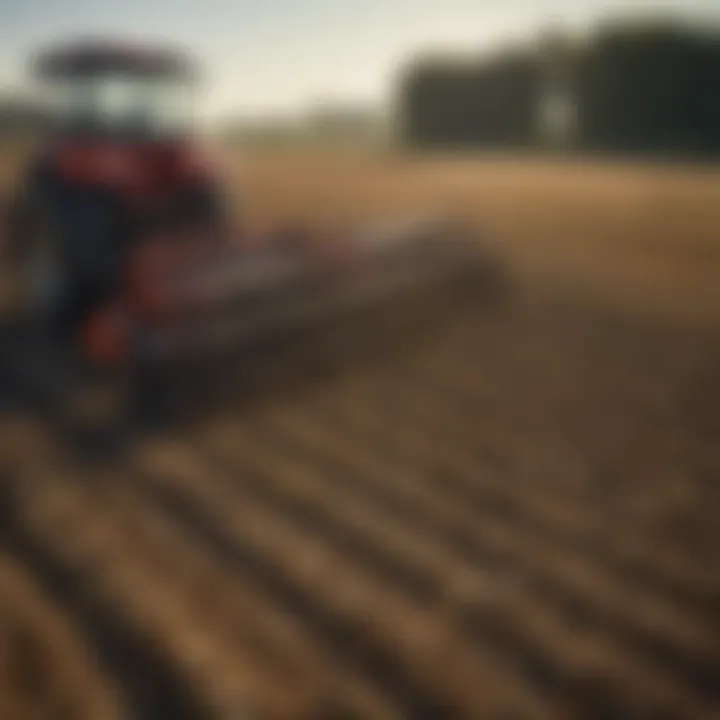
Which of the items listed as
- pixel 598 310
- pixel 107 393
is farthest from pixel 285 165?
pixel 107 393

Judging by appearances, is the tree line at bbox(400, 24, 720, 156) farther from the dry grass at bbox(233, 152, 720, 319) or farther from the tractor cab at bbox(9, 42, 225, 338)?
the tractor cab at bbox(9, 42, 225, 338)

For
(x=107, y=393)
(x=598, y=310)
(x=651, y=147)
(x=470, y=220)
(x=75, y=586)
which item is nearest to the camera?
(x=75, y=586)

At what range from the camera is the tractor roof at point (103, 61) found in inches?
161

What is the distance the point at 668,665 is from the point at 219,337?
2.12 meters

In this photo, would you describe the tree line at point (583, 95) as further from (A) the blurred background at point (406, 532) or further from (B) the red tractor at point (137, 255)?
(B) the red tractor at point (137, 255)

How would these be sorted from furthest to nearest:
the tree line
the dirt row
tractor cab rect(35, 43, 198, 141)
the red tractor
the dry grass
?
the tree line
the dry grass
tractor cab rect(35, 43, 198, 141)
the red tractor
the dirt row

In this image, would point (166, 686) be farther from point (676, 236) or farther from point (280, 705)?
point (676, 236)

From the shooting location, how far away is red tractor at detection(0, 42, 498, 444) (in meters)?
3.62

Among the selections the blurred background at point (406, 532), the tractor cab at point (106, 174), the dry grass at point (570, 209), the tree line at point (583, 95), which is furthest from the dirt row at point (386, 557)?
the tree line at point (583, 95)

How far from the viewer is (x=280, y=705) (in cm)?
192

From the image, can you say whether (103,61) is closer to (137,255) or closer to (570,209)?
(137,255)

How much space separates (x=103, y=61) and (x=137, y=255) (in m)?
0.94

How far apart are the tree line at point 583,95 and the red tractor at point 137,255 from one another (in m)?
3.55

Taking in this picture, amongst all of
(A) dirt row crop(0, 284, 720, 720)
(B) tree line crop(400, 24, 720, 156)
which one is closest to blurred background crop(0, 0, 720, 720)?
(A) dirt row crop(0, 284, 720, 720)
